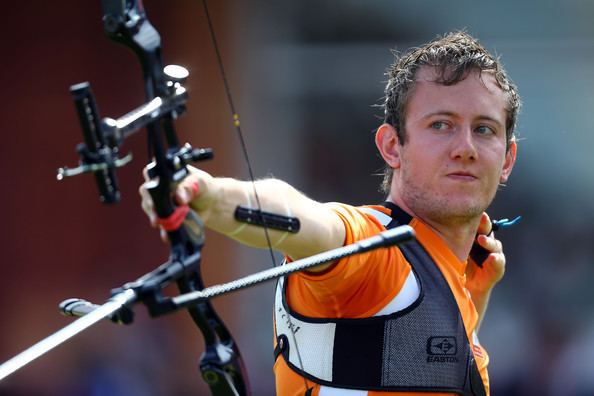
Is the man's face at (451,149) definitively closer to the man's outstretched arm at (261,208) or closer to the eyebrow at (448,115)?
the eyebrow at (448,115)

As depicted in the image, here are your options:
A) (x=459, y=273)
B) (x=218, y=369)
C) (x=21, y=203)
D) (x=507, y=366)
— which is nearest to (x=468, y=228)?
(x=459, y=273)

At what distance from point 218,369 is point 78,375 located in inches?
127

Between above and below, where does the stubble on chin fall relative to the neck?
above

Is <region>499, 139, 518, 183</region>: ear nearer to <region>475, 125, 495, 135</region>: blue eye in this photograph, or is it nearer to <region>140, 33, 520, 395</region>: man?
<region>140, 33, 520, 395</region>: man

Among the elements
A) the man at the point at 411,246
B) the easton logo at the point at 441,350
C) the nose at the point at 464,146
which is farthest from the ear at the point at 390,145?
the easton logo at the point at 441,350

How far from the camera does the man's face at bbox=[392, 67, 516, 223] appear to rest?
9.29 ft

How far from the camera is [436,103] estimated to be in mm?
2877

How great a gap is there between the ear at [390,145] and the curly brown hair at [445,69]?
0.07 feet

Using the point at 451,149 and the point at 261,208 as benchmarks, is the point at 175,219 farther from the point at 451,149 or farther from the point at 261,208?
the point at 451,149

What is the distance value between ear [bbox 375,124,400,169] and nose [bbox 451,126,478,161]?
0.72ft

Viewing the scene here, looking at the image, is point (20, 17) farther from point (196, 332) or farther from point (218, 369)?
point (218, 369)

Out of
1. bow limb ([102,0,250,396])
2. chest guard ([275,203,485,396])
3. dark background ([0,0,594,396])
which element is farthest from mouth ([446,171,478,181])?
dark background ([0,0,594,396])

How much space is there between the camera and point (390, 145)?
303 centimetres

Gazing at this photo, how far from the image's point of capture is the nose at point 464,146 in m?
2.80
